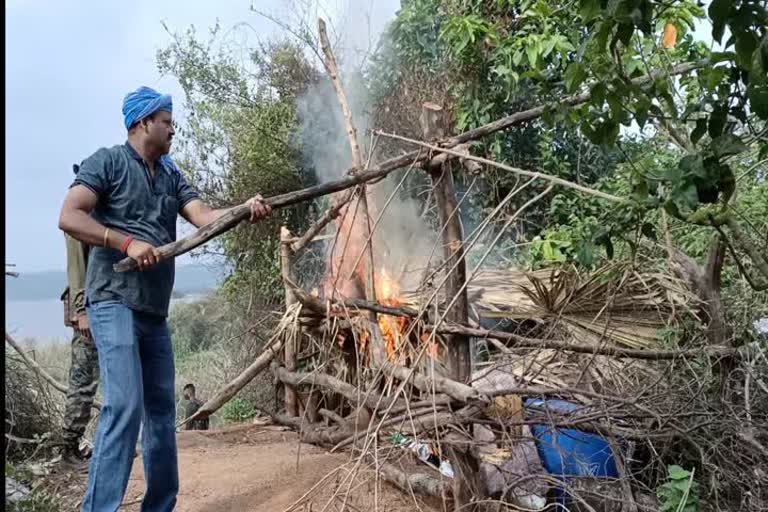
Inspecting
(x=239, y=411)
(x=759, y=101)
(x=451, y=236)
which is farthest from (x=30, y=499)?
(x=239, y=411)

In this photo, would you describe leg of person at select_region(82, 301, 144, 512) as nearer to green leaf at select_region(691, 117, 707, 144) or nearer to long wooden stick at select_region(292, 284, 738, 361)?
long wooden stick at select_region(292, 284, 738, 361)

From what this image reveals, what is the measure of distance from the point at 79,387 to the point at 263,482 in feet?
4.98

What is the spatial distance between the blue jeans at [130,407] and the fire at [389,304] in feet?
5.97

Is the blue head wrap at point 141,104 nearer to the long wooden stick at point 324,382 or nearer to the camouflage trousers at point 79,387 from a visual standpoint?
the long wooden stick at point 324,382

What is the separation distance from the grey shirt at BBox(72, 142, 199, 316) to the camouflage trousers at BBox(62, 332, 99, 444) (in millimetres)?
1784

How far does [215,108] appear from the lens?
9328mm

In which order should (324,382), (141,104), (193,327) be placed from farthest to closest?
1. (193,327)
2. (324,382)
3. (141,104)

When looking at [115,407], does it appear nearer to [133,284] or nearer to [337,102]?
[133,284]

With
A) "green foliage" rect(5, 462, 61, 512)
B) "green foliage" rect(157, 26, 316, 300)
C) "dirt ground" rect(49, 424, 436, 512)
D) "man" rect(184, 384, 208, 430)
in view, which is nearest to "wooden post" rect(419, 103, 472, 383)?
"dirt ground" rect(49, 424, 436, 512)

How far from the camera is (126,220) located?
3.33 meters

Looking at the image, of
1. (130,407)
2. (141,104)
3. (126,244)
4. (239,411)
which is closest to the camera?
(126,244)

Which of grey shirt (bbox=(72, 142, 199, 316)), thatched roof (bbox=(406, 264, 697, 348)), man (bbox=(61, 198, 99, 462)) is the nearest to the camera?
grey shirt (bbox=(72, 142, 199, 316))

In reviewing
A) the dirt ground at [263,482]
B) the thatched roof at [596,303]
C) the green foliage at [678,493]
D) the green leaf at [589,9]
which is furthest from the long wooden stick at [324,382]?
the green leaf at [589,9]

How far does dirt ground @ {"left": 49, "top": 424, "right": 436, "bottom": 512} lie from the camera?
3846mm
